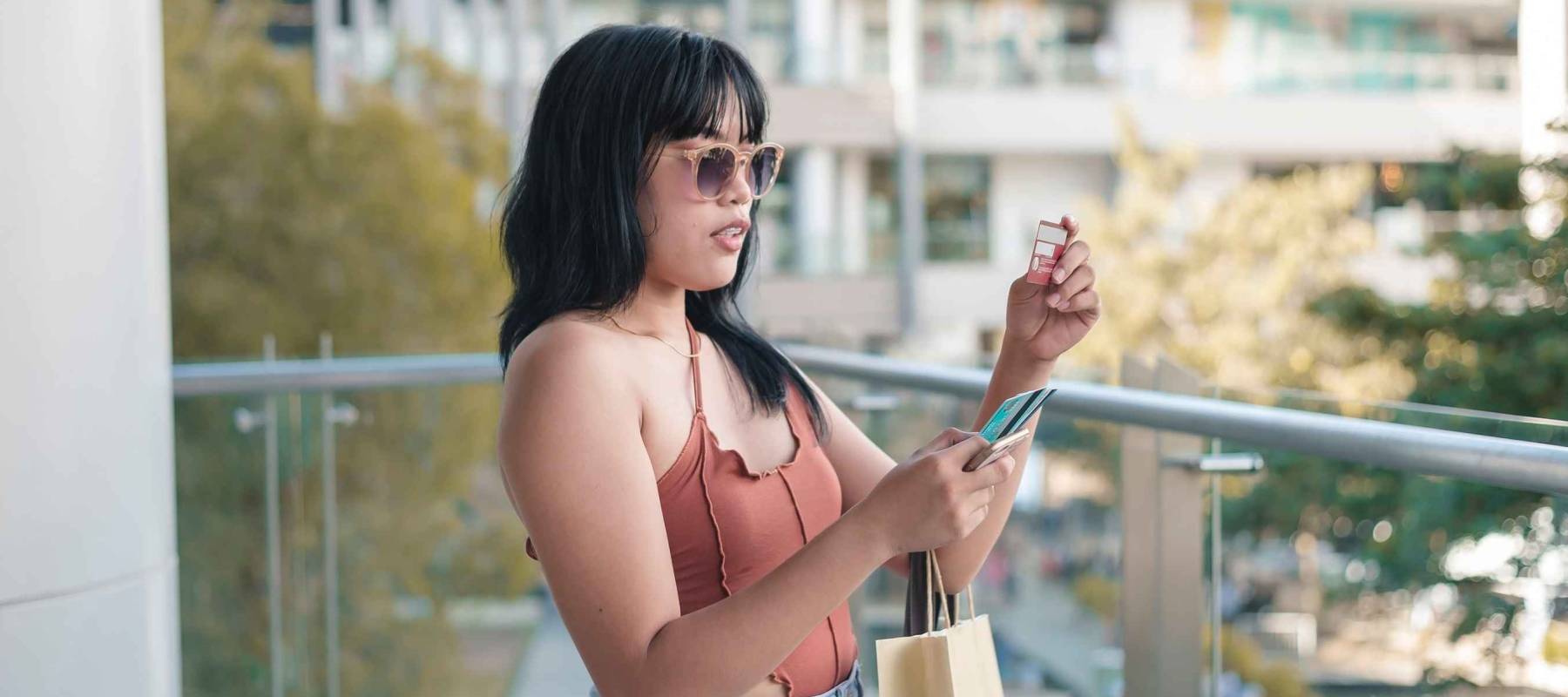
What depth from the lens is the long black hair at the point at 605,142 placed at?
155 centimetres

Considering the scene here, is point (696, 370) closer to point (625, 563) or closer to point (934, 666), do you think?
point (625, 563)

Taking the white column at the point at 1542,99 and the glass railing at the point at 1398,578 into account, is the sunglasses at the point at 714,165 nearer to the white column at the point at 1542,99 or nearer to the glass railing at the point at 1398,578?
the glass railing at the point at 1398,578

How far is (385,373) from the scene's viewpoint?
4148 mm

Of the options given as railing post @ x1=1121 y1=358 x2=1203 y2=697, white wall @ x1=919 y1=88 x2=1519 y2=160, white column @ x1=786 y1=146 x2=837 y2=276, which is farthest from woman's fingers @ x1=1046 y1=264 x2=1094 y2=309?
white wall @ x1=919 y1=88 x2=1519 y2=160

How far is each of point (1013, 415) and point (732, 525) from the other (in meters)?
0.34

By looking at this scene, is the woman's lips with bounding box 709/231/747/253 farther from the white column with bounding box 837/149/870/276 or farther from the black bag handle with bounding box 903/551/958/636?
the white column with bounding box 837/149/870/276

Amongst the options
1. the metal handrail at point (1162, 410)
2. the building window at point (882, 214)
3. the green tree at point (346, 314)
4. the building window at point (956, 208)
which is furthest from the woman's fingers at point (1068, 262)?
the building window at point (956, 208)

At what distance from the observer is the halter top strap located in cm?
162

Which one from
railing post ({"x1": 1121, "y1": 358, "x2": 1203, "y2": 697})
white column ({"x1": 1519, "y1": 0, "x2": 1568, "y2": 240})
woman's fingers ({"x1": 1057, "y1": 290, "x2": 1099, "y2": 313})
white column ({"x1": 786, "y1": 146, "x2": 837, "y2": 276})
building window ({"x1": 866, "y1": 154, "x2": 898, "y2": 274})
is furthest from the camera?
building window ({"x1": 866, "y1": 154, "x2": 898, "y2": 274})

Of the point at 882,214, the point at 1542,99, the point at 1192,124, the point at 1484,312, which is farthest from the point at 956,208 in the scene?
the point at 1484,312

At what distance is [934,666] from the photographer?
150 cm

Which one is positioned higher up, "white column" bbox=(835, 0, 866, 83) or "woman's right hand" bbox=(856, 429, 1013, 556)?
"white column" bbox=(835, 0, 866, 83)

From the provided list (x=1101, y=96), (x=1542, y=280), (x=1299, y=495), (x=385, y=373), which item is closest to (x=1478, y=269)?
(x=1542, y=280)

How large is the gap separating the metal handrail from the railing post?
134mm
